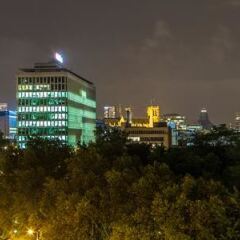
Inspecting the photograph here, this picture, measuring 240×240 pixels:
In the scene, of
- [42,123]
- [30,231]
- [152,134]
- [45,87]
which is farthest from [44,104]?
[30,231]

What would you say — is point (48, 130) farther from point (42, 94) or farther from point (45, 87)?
point (45, 87)

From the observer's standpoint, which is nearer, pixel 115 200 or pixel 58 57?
pixel 115 200

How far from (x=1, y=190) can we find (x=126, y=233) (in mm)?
14512

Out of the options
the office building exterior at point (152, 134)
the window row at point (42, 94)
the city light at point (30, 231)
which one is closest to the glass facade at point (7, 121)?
the office building exterior at point (152, 134)

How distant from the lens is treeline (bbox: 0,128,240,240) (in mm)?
22875

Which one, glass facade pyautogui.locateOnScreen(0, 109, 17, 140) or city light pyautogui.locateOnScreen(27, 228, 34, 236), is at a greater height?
glass facade pyautogui.locateOnScreen(0, 109, 17, 140)

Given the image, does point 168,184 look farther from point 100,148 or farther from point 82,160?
point 100,148

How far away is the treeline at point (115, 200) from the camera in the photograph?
901 inches

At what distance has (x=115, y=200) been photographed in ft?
85.4

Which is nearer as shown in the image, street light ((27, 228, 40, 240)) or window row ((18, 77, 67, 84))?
street light ((27, 228, 40, 240))

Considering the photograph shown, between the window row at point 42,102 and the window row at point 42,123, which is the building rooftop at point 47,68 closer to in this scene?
the window row at point 42,102

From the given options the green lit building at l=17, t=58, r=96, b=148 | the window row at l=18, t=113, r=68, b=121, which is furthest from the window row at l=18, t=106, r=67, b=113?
the window row at l=18, t=113, r=68, b=121

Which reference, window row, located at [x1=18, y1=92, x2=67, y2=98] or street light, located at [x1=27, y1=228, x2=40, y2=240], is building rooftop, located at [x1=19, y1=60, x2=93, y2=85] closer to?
window row, located at [x1=18, y1=92, x2=67, y2=98]

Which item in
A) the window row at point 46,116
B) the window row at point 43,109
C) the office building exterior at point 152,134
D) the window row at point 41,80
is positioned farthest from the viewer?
the office building exterior at point 152,134
